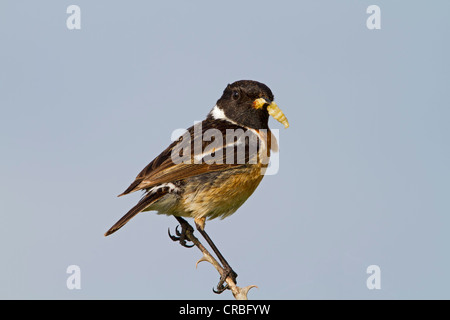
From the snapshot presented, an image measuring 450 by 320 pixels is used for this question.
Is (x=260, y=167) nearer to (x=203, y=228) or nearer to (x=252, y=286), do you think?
(x=203, y=228)

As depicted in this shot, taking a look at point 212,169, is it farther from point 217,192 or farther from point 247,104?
point 247,104

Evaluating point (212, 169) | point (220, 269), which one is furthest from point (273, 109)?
point (220, 269)

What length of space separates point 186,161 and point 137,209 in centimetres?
81

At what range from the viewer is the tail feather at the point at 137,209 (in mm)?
5582

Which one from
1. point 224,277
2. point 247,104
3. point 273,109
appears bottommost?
point 224,277

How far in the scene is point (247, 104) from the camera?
6.96 m

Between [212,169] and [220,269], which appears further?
[212,169]

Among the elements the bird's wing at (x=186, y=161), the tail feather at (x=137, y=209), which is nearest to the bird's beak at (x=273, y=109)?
the bird's wing at (x=186, y=161)

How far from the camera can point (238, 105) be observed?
23.0ft

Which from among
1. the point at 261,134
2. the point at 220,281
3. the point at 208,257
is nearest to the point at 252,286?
the point at 208,257

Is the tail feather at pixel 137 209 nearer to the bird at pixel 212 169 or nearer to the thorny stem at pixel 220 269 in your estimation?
the bird at pixel 212 169

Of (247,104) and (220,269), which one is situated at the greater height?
(247,104)

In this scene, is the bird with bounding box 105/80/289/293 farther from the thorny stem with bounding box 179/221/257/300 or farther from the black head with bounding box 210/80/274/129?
the thorny stem with bounding box 179/221/257/300

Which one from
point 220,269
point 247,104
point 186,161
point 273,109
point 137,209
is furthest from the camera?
point 247,104
